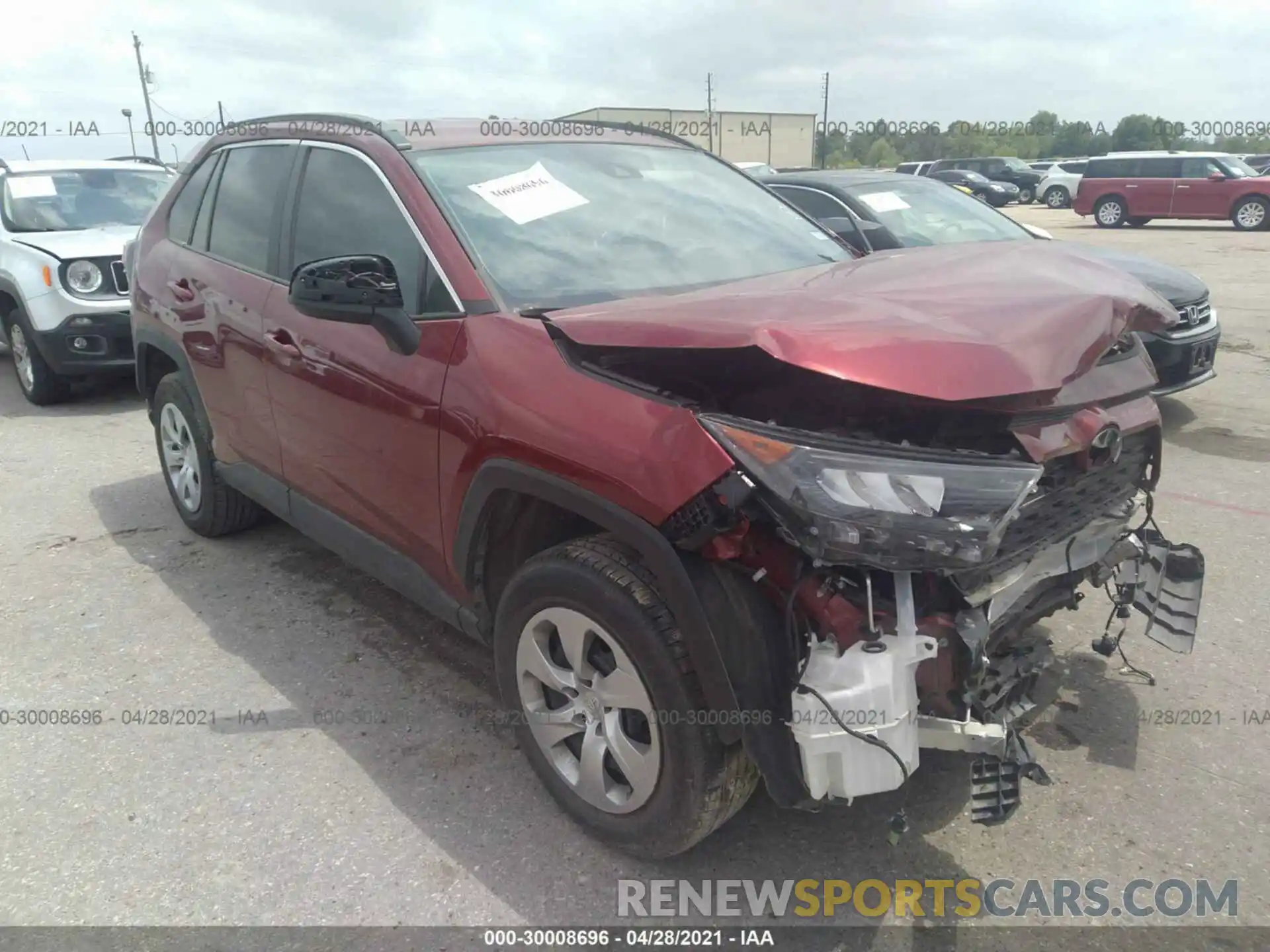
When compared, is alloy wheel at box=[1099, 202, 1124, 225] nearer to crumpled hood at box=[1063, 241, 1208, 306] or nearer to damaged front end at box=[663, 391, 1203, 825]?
crumpled hood at box=[1063, 241, 1208, 306]

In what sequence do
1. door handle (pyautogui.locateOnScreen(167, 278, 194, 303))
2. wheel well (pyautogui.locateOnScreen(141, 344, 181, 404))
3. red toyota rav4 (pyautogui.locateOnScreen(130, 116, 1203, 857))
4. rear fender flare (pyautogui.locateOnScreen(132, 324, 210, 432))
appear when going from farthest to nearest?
wheel well (pyautogui.locateOnScreen(141, 344, 181, 404)) → rear fender flare (pyautogui.locateOnScreen(132, 324, 210, 432)) → door handle (pyautogui.locateOnScreen(167, 278, 194, 303)) → red toyota rav4 (pyautogui.locateOnScreen(130, 116, 1203, 857))

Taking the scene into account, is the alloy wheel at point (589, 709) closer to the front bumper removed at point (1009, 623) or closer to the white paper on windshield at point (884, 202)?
the front bumper removed at point (1009, 623)

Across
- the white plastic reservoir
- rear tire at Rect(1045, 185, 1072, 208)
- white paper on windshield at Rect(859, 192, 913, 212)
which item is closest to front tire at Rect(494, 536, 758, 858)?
the white plastic reservoir

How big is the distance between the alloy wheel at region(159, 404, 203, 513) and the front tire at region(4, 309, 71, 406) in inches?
136

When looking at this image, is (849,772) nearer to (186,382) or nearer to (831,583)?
(831,583)

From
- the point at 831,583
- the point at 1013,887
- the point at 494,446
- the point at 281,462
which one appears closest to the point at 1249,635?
the point at 1013,887

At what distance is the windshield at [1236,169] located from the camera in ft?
71.4

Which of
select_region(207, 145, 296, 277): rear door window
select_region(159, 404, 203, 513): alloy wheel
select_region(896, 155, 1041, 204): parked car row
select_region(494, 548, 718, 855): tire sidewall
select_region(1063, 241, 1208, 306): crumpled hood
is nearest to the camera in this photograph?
select_region(494, 548, 718, 855): tire sidewall

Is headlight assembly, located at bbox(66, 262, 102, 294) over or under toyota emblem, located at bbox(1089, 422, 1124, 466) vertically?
under

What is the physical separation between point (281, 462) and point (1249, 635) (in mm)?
3760

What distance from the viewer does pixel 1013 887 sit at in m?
2.39

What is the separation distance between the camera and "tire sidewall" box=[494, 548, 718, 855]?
7.05 ft

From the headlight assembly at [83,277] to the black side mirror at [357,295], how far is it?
562cm

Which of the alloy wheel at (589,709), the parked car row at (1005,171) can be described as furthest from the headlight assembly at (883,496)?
the parked car row at (1005,171)
